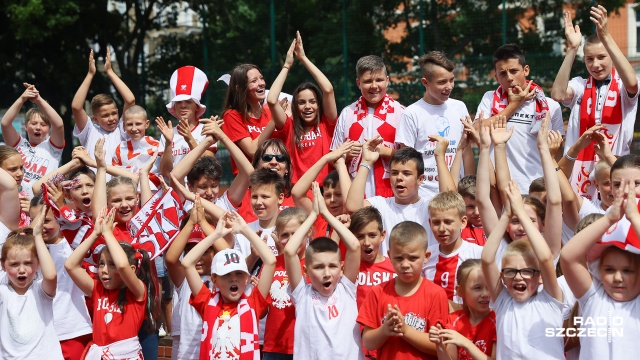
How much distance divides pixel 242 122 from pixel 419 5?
8015 mm

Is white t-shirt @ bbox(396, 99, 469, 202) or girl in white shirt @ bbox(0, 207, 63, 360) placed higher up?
white t-shirt @ bbox(396, 99, 469, 202)

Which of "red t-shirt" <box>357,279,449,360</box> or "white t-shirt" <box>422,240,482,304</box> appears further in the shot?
"white t-shirt" <box>422,240,482,304</box>

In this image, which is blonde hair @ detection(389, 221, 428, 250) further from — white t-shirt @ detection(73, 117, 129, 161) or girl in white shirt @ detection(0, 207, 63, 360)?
white t-shirt @ detection(73, 117, 129, 161)

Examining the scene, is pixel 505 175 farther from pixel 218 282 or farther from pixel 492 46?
pixel 492 46

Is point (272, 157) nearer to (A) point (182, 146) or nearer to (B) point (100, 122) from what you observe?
(A) point (182, 146)

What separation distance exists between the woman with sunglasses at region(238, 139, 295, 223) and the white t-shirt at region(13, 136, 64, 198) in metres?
2.19

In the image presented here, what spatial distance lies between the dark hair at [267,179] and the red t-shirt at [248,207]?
19 cm

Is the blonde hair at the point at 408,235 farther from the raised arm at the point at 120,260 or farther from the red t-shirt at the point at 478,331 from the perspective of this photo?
the raised arm at the point at 120,260

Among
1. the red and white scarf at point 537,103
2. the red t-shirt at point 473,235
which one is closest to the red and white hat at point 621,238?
the red t-shirt at point 473,235

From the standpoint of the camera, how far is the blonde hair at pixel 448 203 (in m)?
5.68

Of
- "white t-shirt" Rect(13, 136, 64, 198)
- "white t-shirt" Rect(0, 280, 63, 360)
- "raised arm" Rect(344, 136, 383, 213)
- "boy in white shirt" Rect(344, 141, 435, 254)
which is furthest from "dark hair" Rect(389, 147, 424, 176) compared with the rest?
"white t-shirt" Rect(13, 136, 64, 198)

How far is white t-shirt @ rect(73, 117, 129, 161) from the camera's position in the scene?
810 centimetres

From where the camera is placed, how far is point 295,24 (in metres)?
16.0

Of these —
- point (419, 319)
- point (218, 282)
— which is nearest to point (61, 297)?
point (218, 282)
